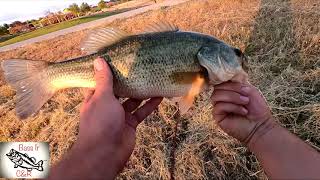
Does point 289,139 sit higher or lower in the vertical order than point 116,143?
lower

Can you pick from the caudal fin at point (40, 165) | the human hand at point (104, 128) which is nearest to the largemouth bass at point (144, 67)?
the human hand at point (104, 128)

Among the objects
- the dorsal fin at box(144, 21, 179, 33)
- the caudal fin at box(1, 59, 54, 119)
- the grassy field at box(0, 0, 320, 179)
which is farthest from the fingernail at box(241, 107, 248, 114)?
the caudal fin at box(1, 59, 54, 119)

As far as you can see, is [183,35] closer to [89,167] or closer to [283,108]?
[89,167]

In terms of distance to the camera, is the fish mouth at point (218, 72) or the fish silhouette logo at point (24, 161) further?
the fish silhouette logo at point (24, 161)

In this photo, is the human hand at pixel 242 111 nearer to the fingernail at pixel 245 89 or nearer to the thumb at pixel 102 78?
the fingernail at pixel 245 89

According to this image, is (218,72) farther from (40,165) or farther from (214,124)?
(40,165)

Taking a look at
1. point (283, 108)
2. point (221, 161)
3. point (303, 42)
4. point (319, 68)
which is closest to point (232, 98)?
point (221, 161)

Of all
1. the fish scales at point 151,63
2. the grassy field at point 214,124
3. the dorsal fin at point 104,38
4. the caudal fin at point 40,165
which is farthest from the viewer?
the caudal fin at point 40,165
